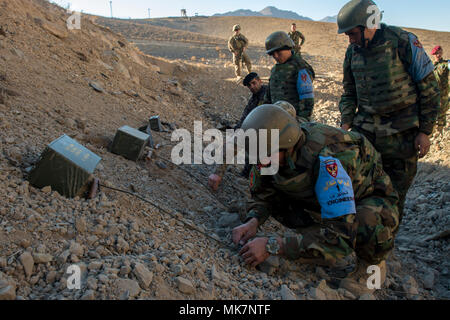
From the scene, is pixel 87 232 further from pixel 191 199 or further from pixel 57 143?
pixel 191 199

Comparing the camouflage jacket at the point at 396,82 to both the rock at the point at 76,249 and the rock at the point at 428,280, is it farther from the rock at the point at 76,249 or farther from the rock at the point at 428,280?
the rock at the point at 76,249

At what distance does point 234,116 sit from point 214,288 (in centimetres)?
562

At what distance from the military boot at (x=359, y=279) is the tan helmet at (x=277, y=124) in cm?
Answer: 92

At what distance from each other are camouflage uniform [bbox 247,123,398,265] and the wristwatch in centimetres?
4

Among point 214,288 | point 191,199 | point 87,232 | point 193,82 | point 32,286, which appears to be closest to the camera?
point 32,286

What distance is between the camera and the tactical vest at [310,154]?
76.7 inches

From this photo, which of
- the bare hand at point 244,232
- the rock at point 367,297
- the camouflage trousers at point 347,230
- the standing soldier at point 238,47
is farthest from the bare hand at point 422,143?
the standing soldier at point 238,47

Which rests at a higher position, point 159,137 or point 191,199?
point 159,137

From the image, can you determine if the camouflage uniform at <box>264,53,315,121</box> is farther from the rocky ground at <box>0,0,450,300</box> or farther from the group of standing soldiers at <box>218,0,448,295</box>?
the rocky ground at <box>0,0,450,300</box>

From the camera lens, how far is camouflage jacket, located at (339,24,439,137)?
253 centimetres

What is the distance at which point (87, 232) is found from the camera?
6.40ft

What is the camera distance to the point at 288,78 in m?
3.37

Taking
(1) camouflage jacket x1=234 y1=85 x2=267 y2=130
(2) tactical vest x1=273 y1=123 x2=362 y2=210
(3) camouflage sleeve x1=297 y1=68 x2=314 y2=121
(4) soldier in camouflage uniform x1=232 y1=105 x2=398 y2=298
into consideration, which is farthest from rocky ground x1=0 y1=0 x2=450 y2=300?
(3) camouflage sleeve x1=297 y1=68 x2=314 y2=121
